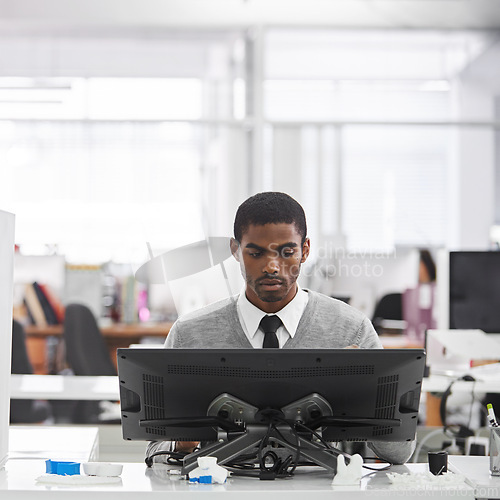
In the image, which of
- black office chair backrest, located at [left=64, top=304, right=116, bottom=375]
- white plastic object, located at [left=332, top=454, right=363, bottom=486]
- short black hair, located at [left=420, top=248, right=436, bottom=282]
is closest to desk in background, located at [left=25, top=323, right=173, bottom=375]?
black office chair backrest, located at [left=64, top=304, right=116, bottom=375]

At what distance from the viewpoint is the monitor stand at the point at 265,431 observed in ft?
5.29

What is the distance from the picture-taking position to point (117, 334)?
5.71 meters

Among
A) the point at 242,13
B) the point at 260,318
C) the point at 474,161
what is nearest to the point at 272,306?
the point at 260,318

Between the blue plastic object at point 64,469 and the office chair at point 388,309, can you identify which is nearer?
the blue plastic object at point 64,469

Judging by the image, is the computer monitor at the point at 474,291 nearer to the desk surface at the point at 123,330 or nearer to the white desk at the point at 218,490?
the white desk at the point at 218,490

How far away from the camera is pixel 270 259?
188 cm

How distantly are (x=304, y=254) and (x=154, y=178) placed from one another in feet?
11.8

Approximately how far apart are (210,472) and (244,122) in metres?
4.17

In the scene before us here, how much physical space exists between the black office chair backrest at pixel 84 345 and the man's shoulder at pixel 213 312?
232cm

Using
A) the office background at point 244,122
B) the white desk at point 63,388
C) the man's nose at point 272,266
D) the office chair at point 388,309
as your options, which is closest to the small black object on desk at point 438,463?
the man's nose at point 272,266

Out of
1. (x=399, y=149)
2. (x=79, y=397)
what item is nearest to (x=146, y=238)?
(x=399, y=149)

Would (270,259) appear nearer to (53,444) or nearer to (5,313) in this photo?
(5,313)

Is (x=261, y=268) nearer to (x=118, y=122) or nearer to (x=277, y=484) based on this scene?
(x=277, y=484)

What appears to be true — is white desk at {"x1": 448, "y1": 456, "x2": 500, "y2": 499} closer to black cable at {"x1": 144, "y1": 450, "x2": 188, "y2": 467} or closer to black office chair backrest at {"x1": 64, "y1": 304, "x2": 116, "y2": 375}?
black cable at {"x1": 144, "y1": 450, "x2": 188, "y2": 467}
